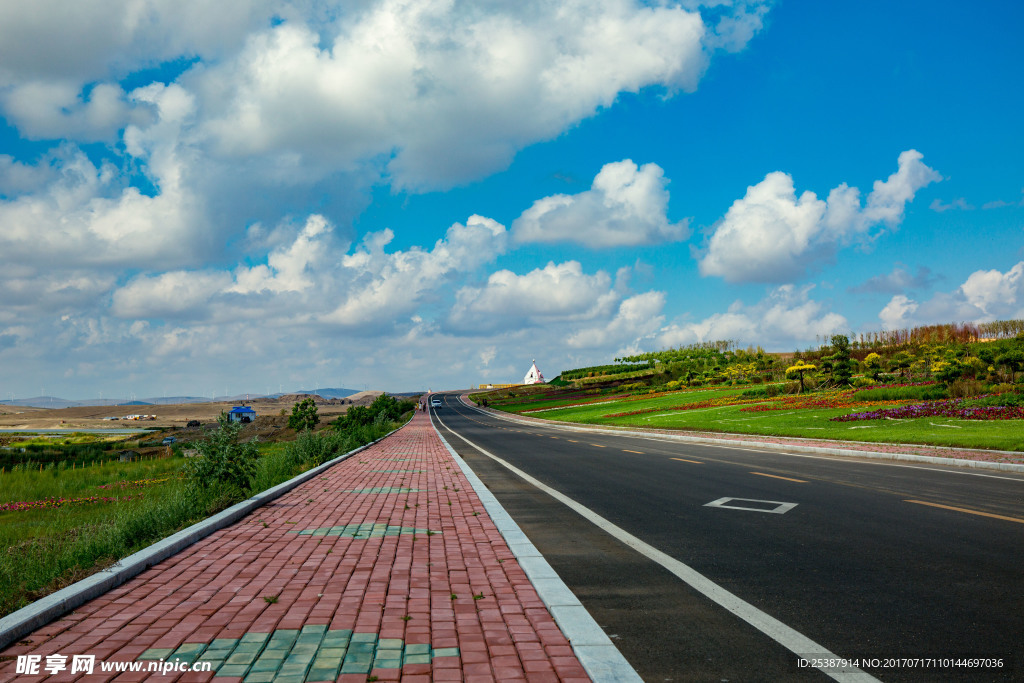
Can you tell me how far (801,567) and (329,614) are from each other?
4347 mm

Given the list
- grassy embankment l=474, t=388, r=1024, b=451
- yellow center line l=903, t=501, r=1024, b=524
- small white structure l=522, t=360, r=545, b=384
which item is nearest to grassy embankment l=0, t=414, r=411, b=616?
yellow center line l=903, t=501, r=1024, b=524

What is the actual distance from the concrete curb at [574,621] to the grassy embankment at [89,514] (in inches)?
154

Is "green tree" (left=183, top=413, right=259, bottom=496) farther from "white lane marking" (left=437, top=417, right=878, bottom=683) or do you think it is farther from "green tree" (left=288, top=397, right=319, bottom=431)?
"green tree" (left=288, top=397, right=319, bottom=431)

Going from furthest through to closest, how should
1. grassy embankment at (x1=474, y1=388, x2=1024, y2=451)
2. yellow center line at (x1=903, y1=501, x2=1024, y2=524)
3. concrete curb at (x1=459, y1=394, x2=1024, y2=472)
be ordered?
grassy embankment at (x1=474, y1=388, x2=1024, y2=451) < concrete curb at (x1=459, y1=394, x2=1024, y2=472) < yellow center line at (x1=903, y1=501, x2=1024, y2=524)

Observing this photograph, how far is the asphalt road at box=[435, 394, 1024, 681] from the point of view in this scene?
388 cm

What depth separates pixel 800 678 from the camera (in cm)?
350

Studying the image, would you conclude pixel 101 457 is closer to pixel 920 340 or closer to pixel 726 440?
pixel 726 440

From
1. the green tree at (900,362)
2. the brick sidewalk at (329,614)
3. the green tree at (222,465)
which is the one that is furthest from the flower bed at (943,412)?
the green tree at (222,465)

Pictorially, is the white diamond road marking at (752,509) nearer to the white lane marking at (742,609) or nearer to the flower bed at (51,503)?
the white lane marking at (742,609)

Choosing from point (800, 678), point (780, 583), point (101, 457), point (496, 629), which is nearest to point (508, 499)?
point (780, 583)

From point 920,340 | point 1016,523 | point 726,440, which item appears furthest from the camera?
point 920,340

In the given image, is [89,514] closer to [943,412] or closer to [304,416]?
[943,412]

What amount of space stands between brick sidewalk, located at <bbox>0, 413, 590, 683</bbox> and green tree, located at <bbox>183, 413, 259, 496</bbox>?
3046 mm

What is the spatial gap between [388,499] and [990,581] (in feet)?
25.3
